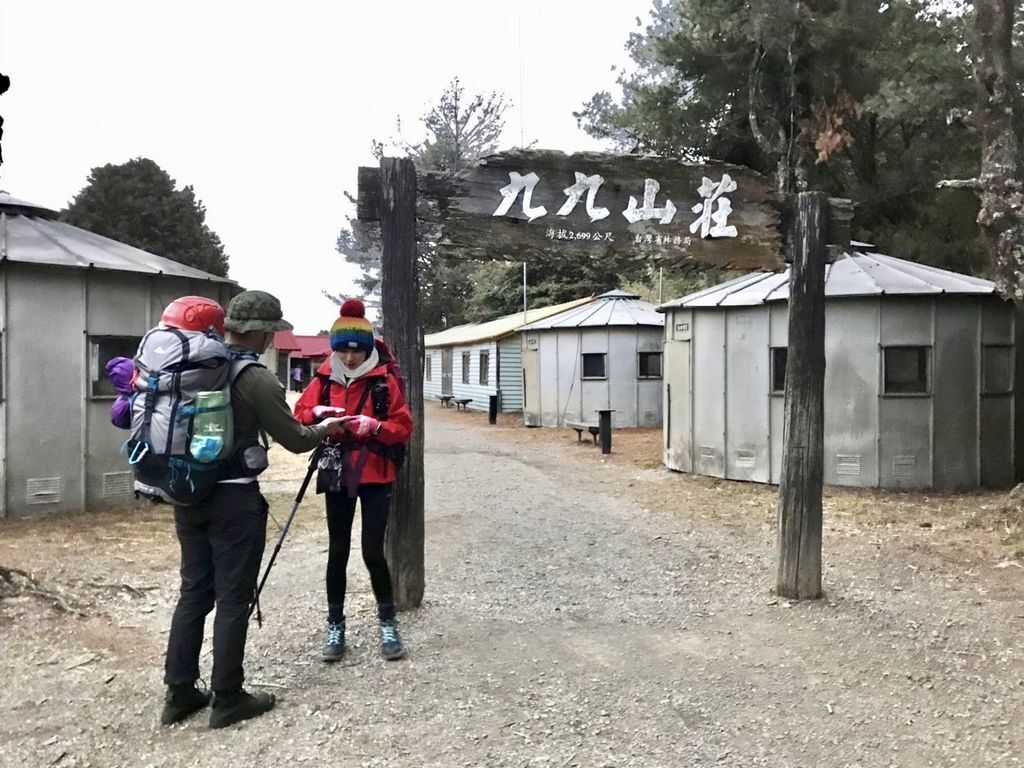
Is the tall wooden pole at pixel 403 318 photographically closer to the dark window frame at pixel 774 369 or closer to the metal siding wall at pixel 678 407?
the dark window frame at pixel 774 369

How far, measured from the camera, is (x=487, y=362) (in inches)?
1009

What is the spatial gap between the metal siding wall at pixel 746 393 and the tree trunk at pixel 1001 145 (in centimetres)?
299

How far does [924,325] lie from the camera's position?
32.5ft

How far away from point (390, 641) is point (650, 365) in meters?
15.4

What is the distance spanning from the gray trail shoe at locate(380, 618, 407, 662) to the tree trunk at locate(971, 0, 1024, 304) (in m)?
7.24

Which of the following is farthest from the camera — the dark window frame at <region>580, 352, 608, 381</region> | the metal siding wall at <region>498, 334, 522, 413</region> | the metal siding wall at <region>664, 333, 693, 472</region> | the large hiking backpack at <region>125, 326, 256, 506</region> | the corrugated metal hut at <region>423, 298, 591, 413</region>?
the corrugated metal hut at <region>423, 298, 591, 413</region>

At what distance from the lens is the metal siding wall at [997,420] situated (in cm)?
1006

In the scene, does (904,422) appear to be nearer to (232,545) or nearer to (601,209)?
(601,209)

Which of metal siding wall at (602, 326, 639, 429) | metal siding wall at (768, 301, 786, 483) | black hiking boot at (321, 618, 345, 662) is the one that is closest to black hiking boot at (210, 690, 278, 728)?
black hiking boot at (321, 618, 345, 662)

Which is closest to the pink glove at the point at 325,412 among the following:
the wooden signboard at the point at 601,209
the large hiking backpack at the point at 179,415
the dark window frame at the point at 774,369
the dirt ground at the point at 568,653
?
the large hiking backpack at the point at 179,415

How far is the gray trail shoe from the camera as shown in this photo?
4176mm

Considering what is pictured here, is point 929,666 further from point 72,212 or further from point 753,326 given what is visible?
point 72,212

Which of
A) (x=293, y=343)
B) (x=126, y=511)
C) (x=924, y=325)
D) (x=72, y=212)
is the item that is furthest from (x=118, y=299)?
(x=293, y=343)

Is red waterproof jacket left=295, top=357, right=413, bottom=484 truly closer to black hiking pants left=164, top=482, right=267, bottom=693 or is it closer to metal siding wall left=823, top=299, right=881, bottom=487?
black hiking pants left=164, top=482, right=267, bottom=693
